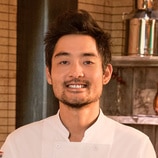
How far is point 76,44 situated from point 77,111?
21 centimetres

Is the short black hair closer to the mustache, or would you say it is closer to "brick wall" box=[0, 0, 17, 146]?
the mustache

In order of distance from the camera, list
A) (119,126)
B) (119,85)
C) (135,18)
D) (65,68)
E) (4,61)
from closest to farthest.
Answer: (65,68)
(119,126)
(135,18)
(119,85)
(4,61)

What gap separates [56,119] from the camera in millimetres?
1492

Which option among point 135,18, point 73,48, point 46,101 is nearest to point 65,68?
point 73,48

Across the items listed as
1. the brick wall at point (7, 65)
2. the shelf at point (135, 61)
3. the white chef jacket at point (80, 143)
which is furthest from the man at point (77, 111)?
the brick wall at point (7, 65)

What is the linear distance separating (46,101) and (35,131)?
24.9 inches

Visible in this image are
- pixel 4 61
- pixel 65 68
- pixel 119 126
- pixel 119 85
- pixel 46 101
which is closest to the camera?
pixel 65 68

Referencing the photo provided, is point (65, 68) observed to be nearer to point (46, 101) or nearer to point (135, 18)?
point (46, 101)

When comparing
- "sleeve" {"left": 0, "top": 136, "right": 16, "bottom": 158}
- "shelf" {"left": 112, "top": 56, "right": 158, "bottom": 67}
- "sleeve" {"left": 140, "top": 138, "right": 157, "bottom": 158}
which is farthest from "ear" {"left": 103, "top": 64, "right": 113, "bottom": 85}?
"shelf" {"left": 112, "top": 56, "right": 158, "bottom": 67}

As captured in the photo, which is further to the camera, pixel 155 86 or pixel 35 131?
pixel 155 86

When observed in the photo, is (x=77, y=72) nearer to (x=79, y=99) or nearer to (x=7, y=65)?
(x=79, y=99)

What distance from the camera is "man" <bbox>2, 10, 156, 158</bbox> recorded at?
1354 millimetres

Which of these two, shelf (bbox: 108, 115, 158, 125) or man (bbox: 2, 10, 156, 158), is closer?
man (bbox: 2, 10, 156, 158)

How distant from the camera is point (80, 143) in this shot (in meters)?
1.42
